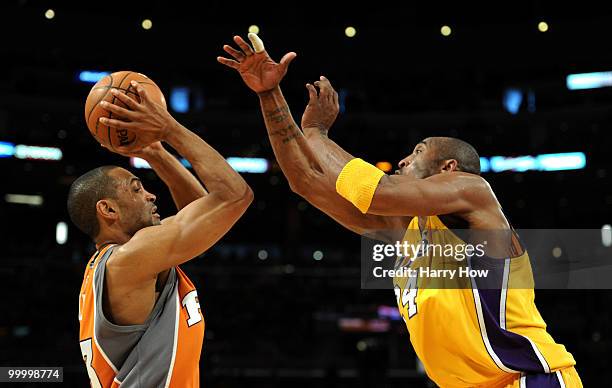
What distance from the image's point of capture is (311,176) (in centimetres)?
420

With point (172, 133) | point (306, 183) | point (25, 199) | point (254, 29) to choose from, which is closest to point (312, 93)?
point (306, 183)

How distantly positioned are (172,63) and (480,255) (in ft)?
53.6

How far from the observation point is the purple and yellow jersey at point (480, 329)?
3428mm

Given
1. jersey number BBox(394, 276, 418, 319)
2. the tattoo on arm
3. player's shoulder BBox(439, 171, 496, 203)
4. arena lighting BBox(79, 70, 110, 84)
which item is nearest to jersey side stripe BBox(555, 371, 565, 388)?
jersey number BBox(394, 276, 418, 319)

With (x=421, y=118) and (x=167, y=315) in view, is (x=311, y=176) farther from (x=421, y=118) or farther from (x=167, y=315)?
(x=421, y=118)

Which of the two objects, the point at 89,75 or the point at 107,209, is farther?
the point at 89,75

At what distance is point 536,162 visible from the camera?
19.5 metres

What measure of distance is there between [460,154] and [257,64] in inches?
48.2

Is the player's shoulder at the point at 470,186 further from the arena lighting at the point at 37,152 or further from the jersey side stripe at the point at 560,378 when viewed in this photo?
the arena lighting at the point at 37,152

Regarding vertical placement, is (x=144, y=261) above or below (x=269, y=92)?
below

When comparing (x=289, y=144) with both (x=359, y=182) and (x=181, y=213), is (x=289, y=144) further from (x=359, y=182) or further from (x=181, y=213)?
(x=181, y=213)

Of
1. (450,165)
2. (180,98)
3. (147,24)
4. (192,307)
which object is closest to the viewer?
(192,307)

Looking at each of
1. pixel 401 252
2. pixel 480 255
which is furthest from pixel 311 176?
pixel 480 255

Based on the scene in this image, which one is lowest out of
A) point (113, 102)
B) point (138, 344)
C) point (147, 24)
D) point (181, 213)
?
point (138, 344)
